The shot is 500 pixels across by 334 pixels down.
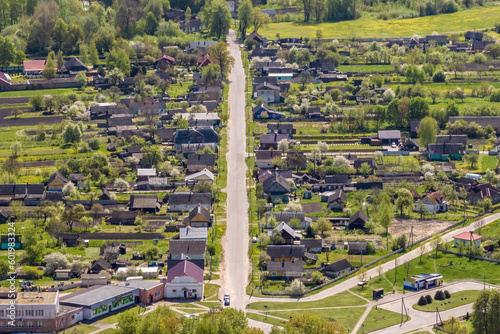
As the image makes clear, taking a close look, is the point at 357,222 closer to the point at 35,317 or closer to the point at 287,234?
the point at 287,234

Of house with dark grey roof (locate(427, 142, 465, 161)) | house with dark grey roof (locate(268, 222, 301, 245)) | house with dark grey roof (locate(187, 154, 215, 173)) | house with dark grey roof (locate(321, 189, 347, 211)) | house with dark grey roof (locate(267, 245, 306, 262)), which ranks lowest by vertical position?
house with dark grey roof (locate(267, 245, 306, 262))

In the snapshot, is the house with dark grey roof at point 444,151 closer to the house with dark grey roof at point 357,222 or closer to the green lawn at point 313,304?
the house with dark grey roof at point 357,222

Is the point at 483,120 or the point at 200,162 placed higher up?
the point at 483,120

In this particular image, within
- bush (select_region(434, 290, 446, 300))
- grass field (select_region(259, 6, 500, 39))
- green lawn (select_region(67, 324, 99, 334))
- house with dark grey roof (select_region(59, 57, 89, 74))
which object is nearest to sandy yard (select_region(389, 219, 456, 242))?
bush (select_region(434, 290, 446, 300))

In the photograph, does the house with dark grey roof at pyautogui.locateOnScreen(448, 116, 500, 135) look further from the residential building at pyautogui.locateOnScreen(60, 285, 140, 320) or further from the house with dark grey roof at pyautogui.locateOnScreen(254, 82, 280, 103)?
the residential building at pyautogui.locateOnScreen(60, 285, 140, 320)

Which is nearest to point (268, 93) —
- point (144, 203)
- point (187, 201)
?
point (187, 201)

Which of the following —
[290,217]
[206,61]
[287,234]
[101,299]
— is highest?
[206,61]
